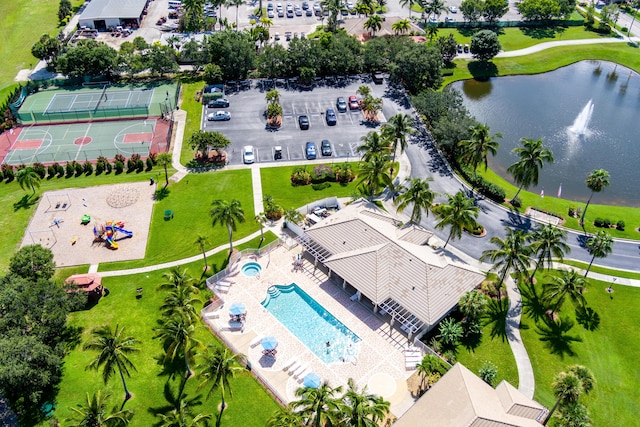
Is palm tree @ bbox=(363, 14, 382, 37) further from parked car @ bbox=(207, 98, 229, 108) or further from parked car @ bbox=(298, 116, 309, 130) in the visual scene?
parked car @ bbox=(207, 98, 229, 108)

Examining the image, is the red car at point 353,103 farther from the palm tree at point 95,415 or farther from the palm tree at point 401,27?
the palm tree at point 95,415

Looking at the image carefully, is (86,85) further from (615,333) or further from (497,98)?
(615,333)

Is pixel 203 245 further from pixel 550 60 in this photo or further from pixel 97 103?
pixel 550 60

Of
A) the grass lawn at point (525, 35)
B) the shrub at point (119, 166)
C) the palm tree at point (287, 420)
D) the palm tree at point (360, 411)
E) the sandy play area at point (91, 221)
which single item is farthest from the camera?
the grass lawn at point (525, 35)

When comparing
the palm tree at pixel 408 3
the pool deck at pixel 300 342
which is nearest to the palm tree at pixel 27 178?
the pool deck at pixel 300 342

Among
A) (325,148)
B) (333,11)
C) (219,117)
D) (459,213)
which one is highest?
(333,11)

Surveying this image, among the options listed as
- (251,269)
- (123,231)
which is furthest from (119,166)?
(251,269)
